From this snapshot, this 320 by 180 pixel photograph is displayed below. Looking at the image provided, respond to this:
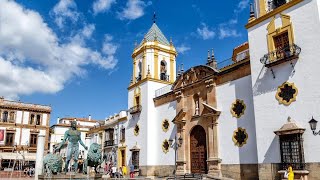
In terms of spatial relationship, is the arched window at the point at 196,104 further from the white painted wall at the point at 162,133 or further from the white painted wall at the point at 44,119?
the white painted wall at the point at 44,119

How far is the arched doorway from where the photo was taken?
19.2 m

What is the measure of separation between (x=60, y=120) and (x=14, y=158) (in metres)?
16.9

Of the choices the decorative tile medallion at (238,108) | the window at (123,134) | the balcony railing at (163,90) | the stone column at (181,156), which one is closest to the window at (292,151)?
the decorative tile medallion at (238,108)

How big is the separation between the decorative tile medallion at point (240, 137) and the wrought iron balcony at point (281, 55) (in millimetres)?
4104

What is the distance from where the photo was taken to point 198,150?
19.8m

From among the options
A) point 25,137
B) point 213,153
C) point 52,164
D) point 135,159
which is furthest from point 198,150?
point 25,137

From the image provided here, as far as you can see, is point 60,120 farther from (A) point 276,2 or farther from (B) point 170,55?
(A) point 276,2

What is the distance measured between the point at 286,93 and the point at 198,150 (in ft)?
25.4

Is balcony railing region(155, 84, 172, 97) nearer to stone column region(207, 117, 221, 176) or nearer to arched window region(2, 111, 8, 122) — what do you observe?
stone column region(207, 117, 221, 176)

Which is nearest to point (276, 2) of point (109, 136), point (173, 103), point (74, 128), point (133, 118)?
point (173, 103)

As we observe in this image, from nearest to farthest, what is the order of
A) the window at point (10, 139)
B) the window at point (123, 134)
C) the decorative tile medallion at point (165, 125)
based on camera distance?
1. the decorative tile medallion at point (165, 125)
2. the window at point (123, 134)
3. the window at point (10, 139)

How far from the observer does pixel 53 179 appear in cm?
1413

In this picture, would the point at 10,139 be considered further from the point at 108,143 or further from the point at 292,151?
the point at 292,151

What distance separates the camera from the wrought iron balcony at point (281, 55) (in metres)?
13.6
